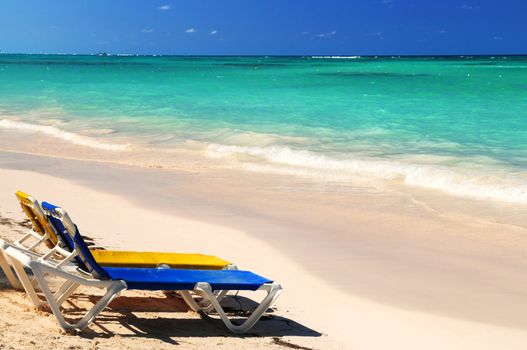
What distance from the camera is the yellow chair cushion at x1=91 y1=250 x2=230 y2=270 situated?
5.15m

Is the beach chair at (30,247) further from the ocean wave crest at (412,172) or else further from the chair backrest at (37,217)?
the ocean wave crest at (412,172)

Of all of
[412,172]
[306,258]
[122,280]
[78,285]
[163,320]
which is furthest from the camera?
[412,172]

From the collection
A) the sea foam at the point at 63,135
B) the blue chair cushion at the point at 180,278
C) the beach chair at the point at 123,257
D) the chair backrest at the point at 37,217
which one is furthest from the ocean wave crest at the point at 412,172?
the chair backrest at the point at 37,217

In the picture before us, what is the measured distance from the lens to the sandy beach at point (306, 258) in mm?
4781

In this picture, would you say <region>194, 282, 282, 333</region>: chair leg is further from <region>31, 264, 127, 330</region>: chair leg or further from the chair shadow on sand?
<region>31, 264, 127, 330</region>: chair leg

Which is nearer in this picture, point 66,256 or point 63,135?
point 66,256

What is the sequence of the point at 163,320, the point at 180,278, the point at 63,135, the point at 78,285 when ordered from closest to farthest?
1. the point at 78,285
2. the point at 180,278
3. the point at 163,320
4. the point at 63,135

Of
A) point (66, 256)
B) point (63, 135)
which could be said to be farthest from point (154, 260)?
point (63, 135)

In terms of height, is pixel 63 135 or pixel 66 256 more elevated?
pixel 63 135

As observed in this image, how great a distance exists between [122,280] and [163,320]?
0.59 meters

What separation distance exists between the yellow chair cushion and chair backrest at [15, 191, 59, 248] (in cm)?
33

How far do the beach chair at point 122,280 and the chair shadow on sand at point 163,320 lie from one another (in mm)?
108

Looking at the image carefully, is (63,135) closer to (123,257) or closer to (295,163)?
(295,163)

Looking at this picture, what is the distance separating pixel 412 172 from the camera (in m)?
12.3
